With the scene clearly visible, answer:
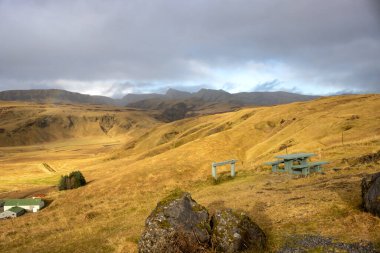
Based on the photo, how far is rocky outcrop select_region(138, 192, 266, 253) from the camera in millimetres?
13320

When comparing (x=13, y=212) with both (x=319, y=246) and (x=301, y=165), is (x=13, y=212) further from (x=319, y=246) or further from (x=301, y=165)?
(x=319, y=246)

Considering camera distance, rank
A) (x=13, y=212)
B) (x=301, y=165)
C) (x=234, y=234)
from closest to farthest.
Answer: (x=234, y=234) < (x=301, y=165) < (x=13, y=212)

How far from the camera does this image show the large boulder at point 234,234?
13.3 meters

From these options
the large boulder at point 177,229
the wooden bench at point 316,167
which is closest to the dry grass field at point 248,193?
the wooden bench at point 316,167

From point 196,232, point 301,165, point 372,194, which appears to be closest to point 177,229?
point 196,232

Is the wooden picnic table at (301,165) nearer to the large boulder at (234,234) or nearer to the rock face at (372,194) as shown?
the rock face at (372,194)

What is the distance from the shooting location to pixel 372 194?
1484 centimetres

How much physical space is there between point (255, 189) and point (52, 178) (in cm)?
7885

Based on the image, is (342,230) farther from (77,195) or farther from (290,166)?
(77,195)

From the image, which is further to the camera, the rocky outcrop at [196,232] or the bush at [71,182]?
the bush at [71,182]

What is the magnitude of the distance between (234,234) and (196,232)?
151 cm

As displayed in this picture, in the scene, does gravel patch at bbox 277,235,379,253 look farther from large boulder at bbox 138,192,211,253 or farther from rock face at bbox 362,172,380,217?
large boulder at bbox 138,192,211,253

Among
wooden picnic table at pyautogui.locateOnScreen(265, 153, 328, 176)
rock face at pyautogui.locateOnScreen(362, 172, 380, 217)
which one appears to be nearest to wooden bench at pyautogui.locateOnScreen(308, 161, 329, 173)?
wooden picnic table at pyautogui.locateOnScreen(265, 153, 328, 176)

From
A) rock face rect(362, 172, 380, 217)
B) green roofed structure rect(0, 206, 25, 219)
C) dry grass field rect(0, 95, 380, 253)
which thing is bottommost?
green roofed structure rect(0, 206, 25, 219)
